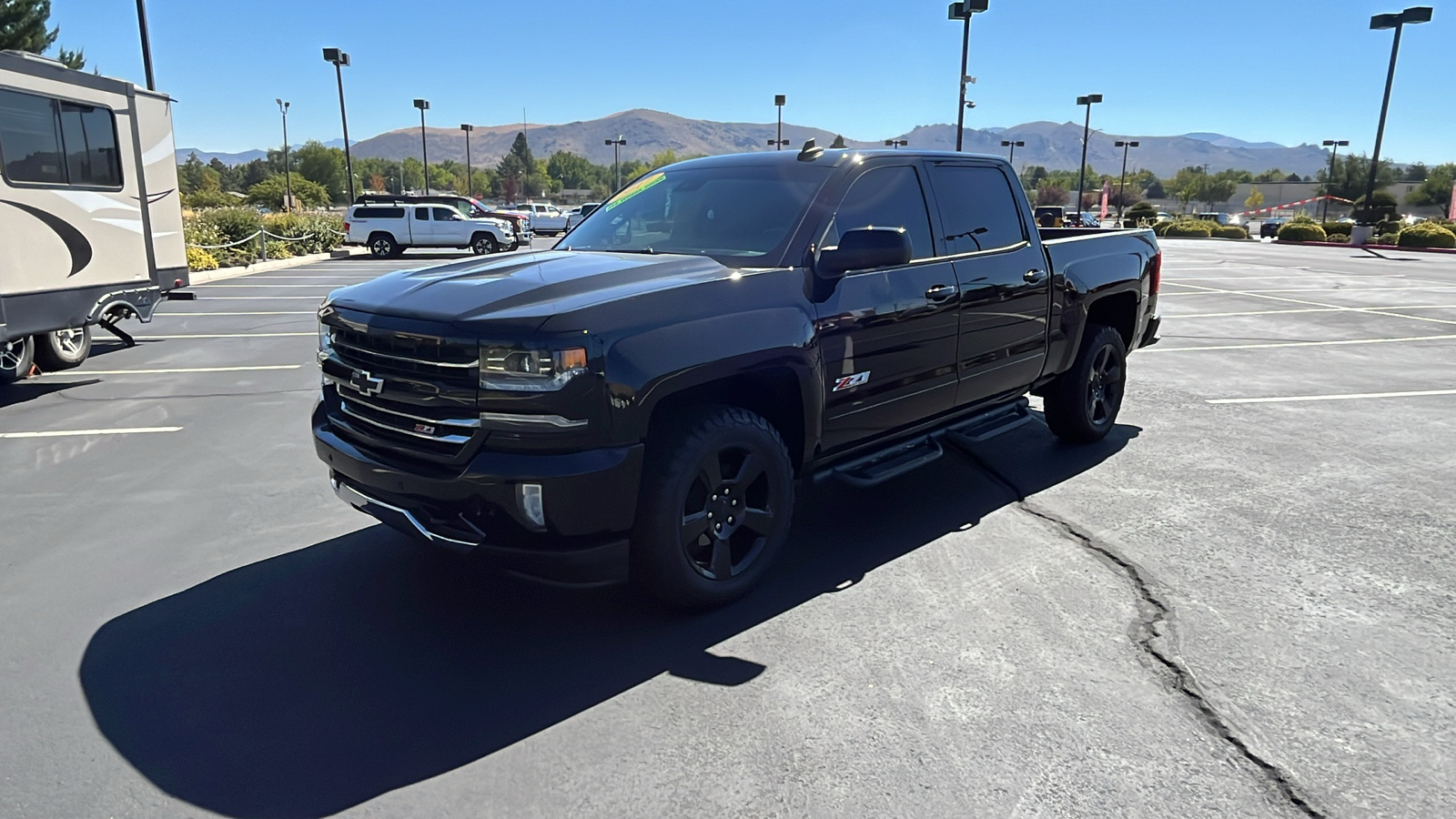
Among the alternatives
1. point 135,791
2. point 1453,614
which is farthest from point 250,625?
point 1453,614

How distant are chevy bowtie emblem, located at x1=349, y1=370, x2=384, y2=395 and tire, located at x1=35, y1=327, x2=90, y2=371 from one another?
7.33m

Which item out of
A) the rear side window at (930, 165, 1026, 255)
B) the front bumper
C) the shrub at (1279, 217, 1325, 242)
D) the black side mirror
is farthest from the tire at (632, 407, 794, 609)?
the shrub at (1279, 217, 1325, 242)

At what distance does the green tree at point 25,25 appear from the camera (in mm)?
35719

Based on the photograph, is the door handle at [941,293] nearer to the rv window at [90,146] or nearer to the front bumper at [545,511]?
the front bumper at [545,511]

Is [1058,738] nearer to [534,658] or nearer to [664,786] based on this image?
[664,786]

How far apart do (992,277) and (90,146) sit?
939 cm

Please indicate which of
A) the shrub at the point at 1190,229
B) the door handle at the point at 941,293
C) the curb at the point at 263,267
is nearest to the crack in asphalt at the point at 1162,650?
the door handle at the point at 941,293

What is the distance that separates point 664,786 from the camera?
2.76 metres

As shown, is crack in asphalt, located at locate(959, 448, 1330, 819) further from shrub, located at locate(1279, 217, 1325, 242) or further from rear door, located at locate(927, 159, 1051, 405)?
shrub, located at locate(1279, 217, 1325, 242)

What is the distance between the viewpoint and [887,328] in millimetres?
4410

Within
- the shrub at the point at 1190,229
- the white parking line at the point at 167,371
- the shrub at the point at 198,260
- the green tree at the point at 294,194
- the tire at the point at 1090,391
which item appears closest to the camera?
the tire at the point at 1090,391

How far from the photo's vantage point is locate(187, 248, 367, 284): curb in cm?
2145

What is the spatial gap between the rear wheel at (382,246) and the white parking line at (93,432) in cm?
2373

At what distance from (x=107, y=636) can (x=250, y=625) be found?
0.53m
